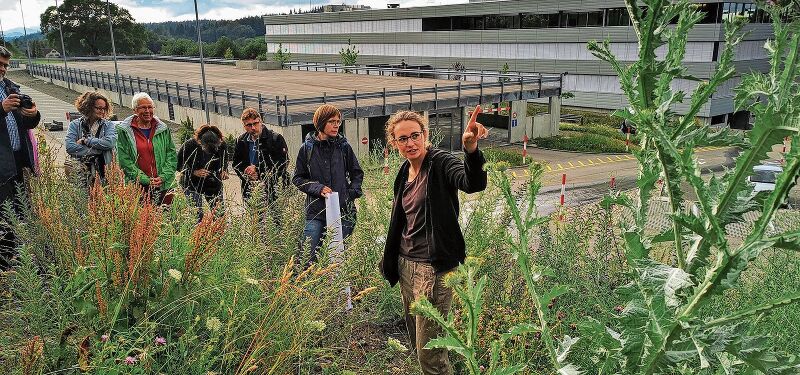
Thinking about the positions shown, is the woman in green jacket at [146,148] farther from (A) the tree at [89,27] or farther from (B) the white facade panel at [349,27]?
(A) the tree at [89,27]

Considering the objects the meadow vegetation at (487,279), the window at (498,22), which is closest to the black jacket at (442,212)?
A: the meadow vegetation at (487,279)

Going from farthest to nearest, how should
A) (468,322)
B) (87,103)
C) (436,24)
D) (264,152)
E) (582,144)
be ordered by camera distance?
(436,24) → (582,144) → (264,152) → (87,103) → (468,322)

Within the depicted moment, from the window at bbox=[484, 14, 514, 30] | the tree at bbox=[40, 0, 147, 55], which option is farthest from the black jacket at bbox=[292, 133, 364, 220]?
the tree at bbox=[40, 0, 147, 55]

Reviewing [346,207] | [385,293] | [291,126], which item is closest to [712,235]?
[385,293]

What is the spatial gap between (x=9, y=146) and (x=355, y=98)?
15.1 m

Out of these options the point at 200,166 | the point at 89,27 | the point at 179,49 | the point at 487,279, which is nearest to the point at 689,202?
the point at 487,279

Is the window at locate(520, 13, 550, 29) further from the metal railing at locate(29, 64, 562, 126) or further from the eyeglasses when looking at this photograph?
the eyeglasses

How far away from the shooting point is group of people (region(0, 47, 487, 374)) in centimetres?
349

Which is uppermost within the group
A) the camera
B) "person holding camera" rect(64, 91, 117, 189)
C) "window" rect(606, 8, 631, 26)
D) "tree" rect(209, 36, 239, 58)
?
"window" rect(606, 8, 631, 26)

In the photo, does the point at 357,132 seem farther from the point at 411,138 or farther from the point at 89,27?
the point at 89,27

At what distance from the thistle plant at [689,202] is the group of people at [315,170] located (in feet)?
2.78

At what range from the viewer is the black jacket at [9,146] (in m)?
5.07

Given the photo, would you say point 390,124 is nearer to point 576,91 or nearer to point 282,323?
point 282,323

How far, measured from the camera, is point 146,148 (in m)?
5.89
